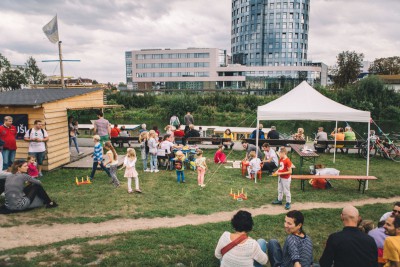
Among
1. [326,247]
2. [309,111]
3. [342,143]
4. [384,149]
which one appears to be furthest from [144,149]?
[384,149]

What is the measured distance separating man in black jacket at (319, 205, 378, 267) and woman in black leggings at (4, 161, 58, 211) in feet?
22.7

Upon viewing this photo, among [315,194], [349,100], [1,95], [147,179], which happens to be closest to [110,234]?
[147,179]

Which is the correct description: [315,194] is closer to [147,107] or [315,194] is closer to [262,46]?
[147,107]

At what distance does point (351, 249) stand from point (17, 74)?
63.9 metres

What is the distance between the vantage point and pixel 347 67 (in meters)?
61.5

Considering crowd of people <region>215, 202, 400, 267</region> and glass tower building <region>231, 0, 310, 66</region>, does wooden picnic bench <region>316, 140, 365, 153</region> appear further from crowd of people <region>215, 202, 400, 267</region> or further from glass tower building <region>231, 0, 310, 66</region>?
glass tower building <region>231, 0, 310, 66</region>

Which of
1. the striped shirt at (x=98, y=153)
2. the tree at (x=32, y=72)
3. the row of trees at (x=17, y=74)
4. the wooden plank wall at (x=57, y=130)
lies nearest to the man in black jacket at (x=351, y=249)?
the striped shirt at (x=98, y=153)

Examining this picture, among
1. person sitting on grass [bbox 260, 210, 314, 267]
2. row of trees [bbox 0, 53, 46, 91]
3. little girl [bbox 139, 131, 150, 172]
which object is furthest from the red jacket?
row of trees [bbox 0, 53, 46, 91]

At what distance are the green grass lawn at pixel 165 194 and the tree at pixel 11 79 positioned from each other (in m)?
52.2

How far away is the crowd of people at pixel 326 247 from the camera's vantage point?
353 centimetres

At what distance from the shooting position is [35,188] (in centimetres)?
784

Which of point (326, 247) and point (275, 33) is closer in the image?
point (326, 247)

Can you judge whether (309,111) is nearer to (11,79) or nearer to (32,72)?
(11,79)

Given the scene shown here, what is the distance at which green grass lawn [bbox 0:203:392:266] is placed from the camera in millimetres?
5312
